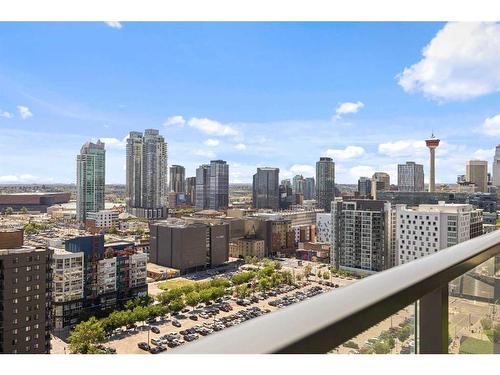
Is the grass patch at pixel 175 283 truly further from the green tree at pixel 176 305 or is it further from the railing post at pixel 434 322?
the railing post at pixel 434 322

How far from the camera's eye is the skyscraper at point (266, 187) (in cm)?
2161

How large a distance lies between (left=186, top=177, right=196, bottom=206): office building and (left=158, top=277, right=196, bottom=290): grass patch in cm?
1020

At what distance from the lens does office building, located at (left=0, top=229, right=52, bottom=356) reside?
5.34 meters

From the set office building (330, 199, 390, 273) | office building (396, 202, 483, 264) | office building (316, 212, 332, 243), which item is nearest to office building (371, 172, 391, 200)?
office building (316, 212, 332, 243)

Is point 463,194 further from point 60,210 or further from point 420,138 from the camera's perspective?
point 60,210

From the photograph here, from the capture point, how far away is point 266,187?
2186cm

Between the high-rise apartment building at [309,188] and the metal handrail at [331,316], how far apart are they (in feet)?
68.9

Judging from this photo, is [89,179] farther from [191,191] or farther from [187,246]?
[191,191]

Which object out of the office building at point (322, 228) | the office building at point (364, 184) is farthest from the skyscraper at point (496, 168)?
the office building at point (322, 228)

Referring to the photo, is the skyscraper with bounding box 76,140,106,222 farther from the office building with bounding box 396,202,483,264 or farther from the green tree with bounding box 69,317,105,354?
the office building with bounding box 396,202,483,264

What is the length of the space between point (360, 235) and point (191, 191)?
12.5 m


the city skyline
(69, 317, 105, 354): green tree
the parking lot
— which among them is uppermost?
the city skyline

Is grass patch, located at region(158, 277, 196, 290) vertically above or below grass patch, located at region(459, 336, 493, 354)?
below

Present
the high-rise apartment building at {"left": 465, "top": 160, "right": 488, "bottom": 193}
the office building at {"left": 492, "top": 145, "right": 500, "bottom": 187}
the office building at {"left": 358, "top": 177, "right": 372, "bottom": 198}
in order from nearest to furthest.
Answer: the office building at {"left": 492, "top": 145, "right": 500, "bottom": 187} < the high-rise apartment building at {"left": 465, "top": 160, "right": 488, "bottom": 193} < the office building at {"left": 358, "top": 177, "right": 372, "bottom": 198}
